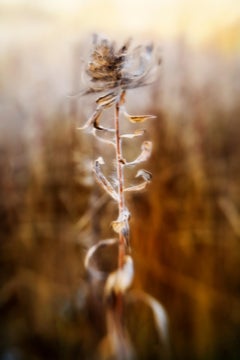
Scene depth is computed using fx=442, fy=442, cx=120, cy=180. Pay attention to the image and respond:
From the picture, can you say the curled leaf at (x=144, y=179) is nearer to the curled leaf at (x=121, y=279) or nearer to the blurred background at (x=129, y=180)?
the blurred background at (x=129, y=180)

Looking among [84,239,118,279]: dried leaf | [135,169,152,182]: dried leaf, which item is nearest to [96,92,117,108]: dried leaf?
[135,169,152,182]: dried leaf

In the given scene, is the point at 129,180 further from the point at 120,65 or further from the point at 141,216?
the point at 120,65

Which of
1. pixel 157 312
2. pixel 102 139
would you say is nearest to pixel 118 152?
pixel 102 139

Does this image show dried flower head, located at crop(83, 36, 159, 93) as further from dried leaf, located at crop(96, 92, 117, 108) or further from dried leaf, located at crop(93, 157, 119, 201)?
dried leaf, located at crop(93, 157, 119, 201)

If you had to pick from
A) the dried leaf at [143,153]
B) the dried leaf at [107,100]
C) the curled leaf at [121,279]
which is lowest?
the curled leaf at [121,279]

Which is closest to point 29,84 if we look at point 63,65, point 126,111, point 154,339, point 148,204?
point 63,65

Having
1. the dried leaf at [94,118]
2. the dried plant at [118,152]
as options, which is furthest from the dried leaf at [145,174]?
the dried leaf at [94,118]

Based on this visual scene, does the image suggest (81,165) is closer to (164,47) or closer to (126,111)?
(126,111)
